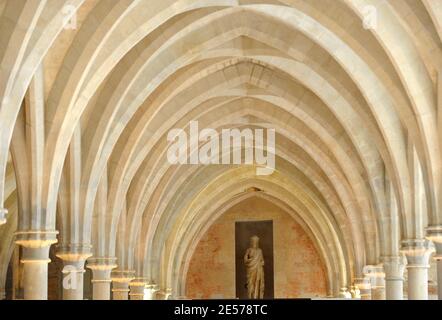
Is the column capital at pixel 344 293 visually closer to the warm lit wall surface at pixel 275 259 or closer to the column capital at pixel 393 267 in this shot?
the warm lit wall surface at pixel 275 259

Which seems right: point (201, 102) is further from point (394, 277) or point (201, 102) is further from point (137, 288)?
point (137, 288)

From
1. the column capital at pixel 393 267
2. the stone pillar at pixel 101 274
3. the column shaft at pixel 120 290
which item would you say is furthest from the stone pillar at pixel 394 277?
the column shaft at pixel 120 290

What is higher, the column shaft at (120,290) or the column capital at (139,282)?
the column capital at (139,282)

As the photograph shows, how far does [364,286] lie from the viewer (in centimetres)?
2739

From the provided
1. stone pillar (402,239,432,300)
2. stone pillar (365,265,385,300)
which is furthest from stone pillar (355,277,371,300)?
stone pillar (402,239,432,300)

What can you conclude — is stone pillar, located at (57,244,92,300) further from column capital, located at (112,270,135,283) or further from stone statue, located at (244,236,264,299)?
stone statue, located at (244,236,264,299)

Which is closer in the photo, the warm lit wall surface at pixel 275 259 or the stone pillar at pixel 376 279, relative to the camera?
the stone pillar at pixel 376 279

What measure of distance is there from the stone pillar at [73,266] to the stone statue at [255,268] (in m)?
23.6

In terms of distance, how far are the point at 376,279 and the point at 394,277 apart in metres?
3.69

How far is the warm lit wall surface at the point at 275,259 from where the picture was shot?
4128 centimetres
